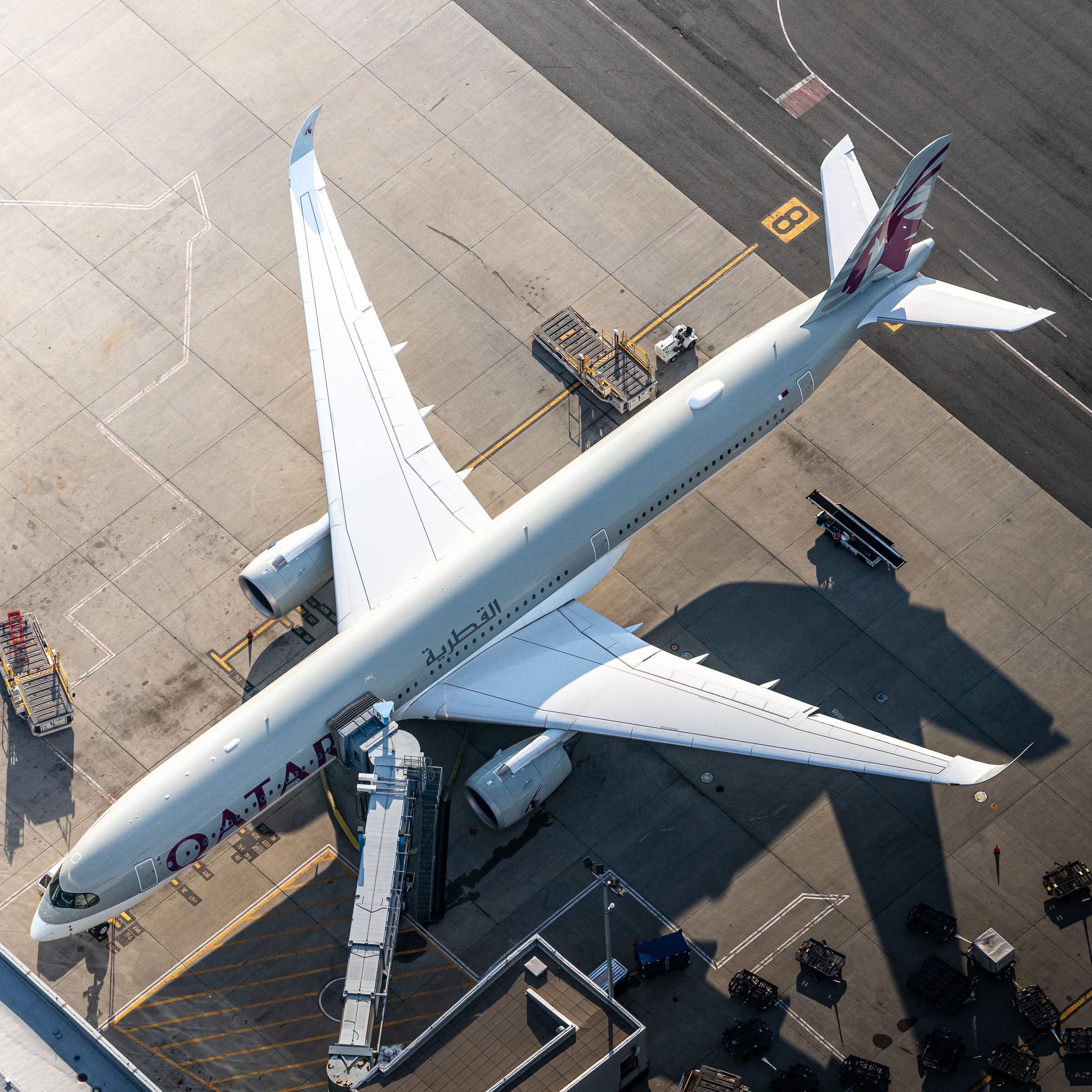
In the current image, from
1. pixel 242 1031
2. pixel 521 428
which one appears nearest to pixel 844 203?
pixel 521 428

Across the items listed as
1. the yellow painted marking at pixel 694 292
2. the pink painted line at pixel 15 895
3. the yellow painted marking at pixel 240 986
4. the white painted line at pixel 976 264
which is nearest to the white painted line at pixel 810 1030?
the yellow painted marking at pixel 240 986

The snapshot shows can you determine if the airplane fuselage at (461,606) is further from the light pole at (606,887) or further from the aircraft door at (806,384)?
the light pole at (606,887)

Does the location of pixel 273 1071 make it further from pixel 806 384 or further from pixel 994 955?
pixel 806 384

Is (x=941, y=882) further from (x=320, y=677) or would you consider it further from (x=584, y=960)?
(x=320, y=677)

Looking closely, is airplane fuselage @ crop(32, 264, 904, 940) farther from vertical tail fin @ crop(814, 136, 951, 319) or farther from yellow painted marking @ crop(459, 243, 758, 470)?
yellow painted marking @ crop(459, 243, 758, 470)

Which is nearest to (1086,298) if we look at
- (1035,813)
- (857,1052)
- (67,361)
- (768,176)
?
(768,176)

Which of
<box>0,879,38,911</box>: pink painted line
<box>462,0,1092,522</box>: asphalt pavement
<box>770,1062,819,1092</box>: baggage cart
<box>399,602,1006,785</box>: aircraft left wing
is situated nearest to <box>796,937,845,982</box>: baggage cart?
<box>770,1062,819,1092</box>: baggage cart
